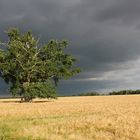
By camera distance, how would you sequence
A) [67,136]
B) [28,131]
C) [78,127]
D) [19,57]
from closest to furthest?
[67,136] → [28,131] → [78,127] → [19,57]

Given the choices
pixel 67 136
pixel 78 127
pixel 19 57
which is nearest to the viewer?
pixel 67 136

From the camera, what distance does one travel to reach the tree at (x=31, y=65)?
6525 centimetres

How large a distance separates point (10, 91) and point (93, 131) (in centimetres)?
4949

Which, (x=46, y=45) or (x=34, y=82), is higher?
(x=46, y=45)

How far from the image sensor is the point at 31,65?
215 feet

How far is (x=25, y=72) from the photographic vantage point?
6550 centimetres

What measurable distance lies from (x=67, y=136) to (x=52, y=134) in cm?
83

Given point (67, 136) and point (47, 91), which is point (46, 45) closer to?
point (47, 91)

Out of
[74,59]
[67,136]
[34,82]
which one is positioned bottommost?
[67,136]

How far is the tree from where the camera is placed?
65250 millimetres

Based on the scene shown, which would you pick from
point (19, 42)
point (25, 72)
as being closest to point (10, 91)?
point (25, 72)

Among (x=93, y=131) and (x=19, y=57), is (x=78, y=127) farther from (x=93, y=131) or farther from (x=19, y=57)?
(x=19, y=57)

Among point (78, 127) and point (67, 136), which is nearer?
point (67, 136)

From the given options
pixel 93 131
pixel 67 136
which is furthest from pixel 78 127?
pixel 67 136
